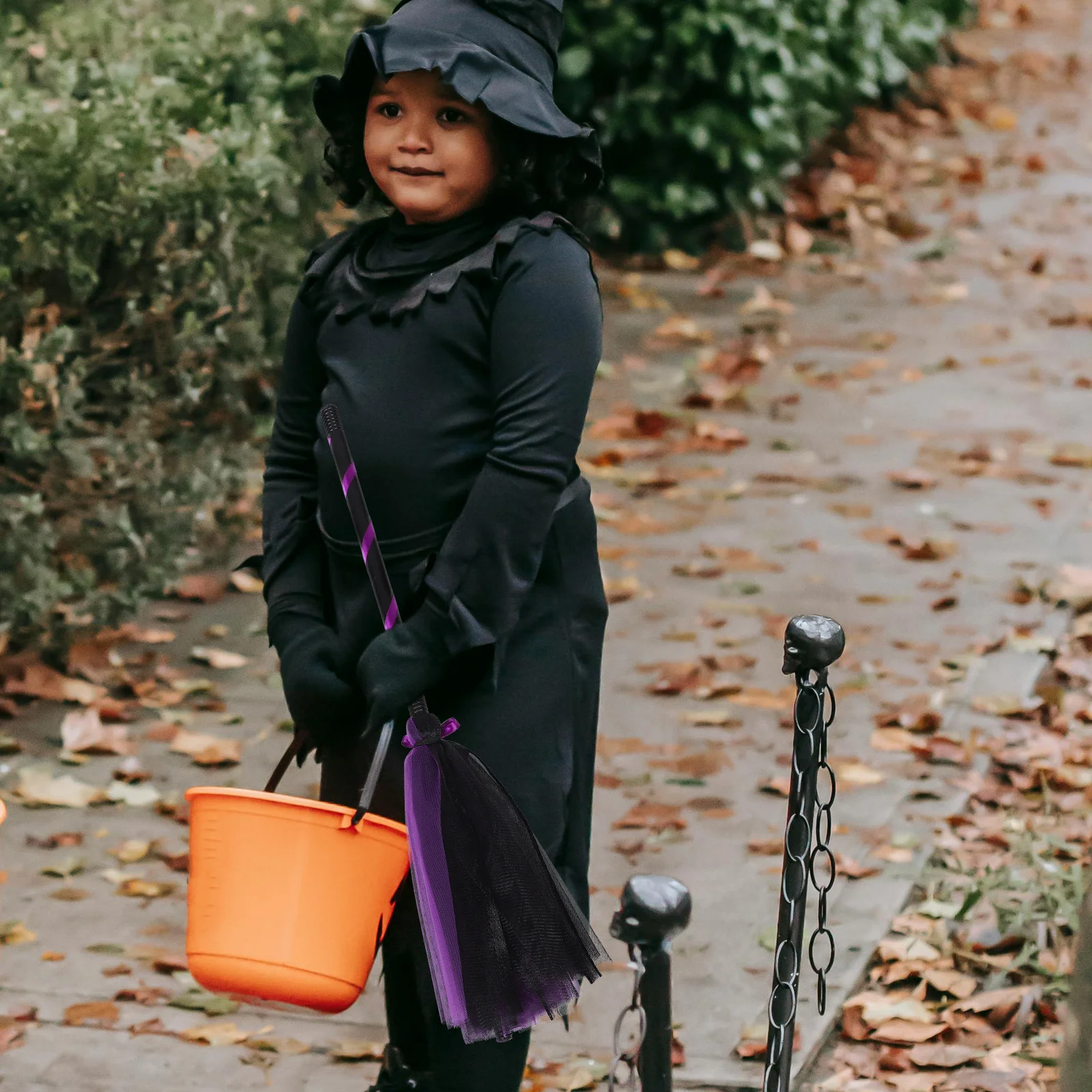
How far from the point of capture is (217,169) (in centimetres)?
514

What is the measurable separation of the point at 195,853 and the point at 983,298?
6.84m

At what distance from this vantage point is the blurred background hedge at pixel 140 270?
4.86m

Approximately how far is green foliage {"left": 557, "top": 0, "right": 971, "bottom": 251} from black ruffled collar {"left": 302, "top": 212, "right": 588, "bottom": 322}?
5748 millimetres

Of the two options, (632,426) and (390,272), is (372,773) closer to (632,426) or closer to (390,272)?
(390,272)

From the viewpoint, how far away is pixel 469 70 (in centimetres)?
262

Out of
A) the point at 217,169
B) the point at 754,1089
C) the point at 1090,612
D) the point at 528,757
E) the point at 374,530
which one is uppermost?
the point at 217,169

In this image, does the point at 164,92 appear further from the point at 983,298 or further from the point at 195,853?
the point at 983,298

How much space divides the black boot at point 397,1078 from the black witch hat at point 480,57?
4.83 feet

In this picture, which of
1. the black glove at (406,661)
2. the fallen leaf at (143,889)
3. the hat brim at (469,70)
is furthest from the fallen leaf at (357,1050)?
the hat brim at (469,70)

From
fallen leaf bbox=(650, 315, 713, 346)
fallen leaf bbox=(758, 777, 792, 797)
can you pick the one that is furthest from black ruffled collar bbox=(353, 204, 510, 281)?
fallen leaf bbox=(650, 315, 713, 346)

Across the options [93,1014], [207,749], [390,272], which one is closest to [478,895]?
[390,272]

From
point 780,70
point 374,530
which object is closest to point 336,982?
point 374,530

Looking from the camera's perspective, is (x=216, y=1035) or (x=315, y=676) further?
(x=216, y=1035)

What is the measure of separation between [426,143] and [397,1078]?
1504mm
